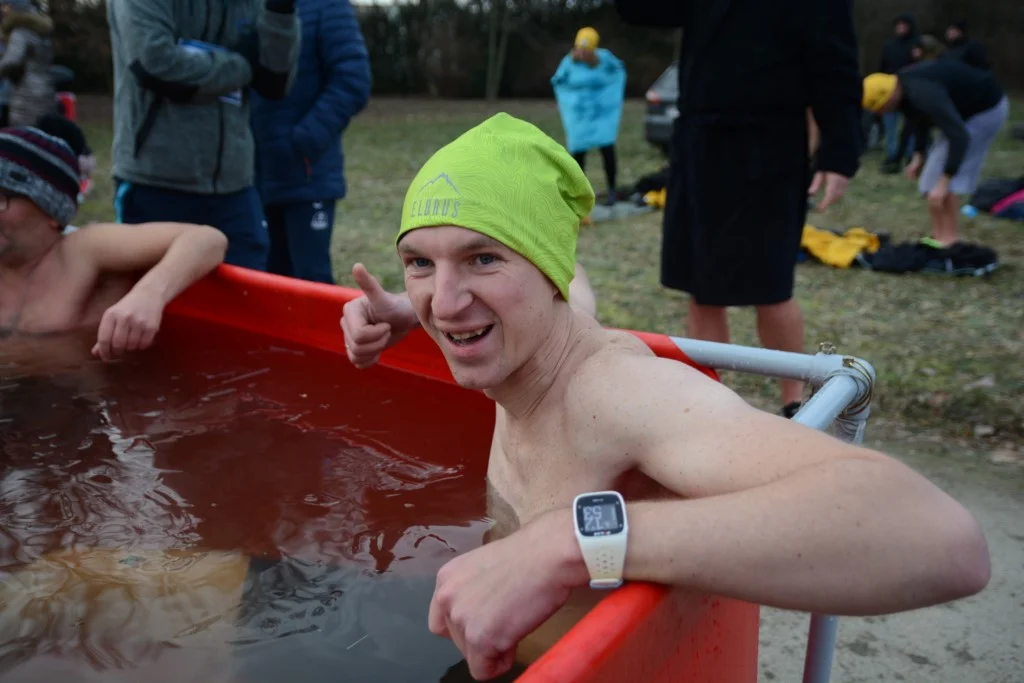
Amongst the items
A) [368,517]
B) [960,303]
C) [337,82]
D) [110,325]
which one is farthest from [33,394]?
[960,303]

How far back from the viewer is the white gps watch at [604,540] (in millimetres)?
1165

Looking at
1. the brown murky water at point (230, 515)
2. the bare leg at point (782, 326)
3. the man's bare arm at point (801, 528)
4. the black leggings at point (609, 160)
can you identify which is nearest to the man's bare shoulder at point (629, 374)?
the man's bare arm at point (801, 528)

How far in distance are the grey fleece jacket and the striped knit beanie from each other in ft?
1.20

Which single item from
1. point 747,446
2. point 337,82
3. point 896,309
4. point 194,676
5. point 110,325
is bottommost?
point 896,309

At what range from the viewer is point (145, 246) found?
3.00m

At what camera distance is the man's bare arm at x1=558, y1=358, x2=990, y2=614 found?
41.0 inches

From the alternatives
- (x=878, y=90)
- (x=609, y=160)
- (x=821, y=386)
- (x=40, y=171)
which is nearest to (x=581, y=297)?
(x=821, y=386)

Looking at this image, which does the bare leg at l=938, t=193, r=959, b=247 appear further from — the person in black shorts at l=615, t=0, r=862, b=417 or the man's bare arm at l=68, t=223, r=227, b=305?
the man's bare arm at l=68, t=223, r=227, b=305

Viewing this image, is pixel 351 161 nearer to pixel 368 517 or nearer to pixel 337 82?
pixel 337 82

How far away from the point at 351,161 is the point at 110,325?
944 cm

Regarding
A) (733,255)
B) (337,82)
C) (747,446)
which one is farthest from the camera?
(337,82)

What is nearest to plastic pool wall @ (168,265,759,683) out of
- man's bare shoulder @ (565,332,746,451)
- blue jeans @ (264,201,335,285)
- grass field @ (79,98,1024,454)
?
man's bare shoulder @ (565,332,746,451)

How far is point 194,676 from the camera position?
5.35 feet

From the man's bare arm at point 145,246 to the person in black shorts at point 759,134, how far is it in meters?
1.76
